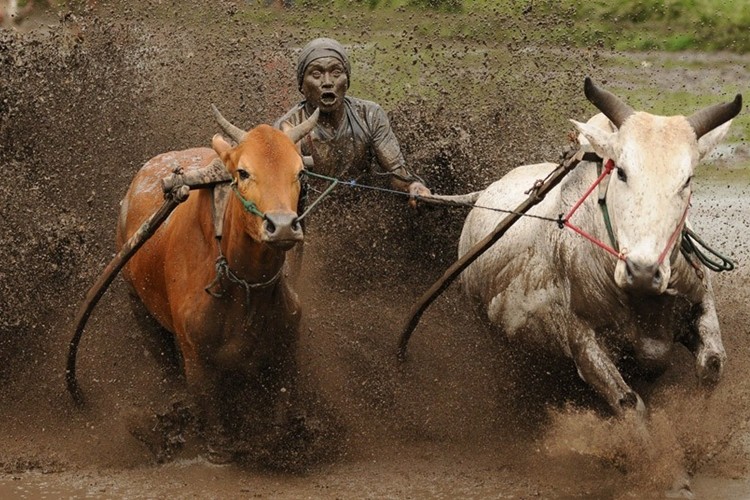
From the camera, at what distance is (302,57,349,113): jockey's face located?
28.5ft

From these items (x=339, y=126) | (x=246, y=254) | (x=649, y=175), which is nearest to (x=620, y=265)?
(x=649, y=175)

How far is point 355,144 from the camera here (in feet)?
29.4

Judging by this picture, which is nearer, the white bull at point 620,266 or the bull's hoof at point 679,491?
the white bull at point 620,266

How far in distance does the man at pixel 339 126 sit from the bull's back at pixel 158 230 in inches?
28.2

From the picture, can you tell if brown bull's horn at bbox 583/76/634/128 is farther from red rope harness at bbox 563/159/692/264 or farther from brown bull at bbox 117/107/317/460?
brown bull at bbox 117/107/317/460

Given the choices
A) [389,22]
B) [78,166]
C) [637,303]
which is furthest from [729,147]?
[637,303]

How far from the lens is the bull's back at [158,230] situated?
7.73 metres

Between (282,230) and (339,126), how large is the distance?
246 cm

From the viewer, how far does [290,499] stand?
7.25m

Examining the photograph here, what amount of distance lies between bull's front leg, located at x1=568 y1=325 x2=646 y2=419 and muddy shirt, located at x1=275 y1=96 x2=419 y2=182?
6.62 ft

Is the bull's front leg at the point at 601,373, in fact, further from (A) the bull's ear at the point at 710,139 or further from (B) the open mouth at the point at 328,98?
(B) the open mouth at the point at 328,98

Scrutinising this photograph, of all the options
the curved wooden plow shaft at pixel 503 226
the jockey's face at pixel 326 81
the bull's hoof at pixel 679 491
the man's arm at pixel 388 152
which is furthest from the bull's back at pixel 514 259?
the bull's hoof at pixel 679 491

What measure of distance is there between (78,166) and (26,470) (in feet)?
8.78

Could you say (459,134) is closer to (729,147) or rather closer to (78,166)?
(78,166)
